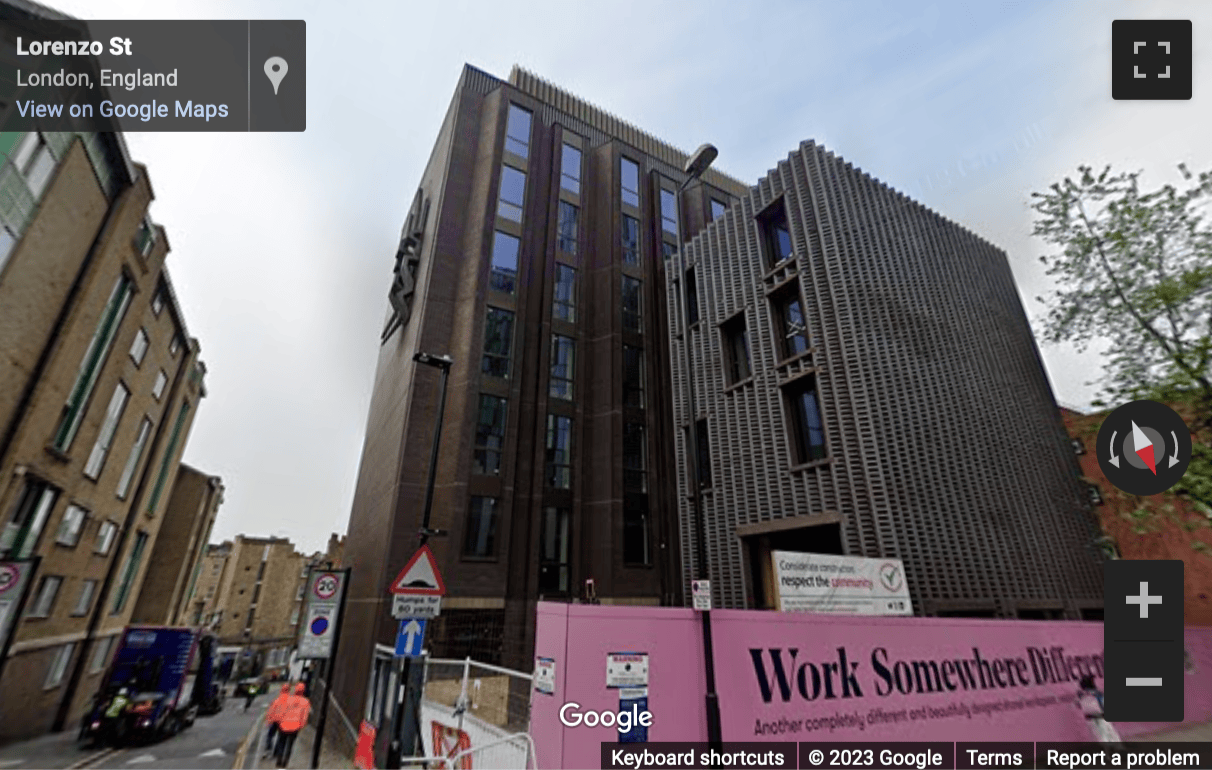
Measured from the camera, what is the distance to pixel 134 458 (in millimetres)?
25812

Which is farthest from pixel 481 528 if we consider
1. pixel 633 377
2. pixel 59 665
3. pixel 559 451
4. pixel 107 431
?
pixel 59 665

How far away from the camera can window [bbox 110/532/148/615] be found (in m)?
25.8

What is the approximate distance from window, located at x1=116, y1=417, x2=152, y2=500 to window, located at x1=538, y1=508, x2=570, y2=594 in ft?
71.6

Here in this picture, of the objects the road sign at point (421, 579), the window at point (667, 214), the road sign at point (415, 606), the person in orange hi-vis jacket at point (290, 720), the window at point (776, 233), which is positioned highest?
the window at point (667, 214)

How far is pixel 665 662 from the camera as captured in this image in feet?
20.8

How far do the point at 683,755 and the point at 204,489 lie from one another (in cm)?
4390

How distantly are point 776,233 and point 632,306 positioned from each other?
8772 mm

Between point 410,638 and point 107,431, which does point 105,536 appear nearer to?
point 107,431

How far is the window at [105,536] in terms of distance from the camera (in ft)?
74.2

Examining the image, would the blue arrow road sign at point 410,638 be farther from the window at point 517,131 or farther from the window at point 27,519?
the window at point 517,131

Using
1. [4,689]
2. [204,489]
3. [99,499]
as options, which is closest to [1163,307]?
[4,689]

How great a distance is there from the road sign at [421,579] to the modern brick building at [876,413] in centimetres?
839

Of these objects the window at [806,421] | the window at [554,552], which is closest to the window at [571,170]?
the window at [554,552]

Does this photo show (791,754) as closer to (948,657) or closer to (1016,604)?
(948,657)
